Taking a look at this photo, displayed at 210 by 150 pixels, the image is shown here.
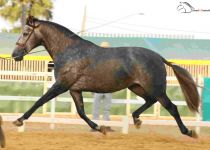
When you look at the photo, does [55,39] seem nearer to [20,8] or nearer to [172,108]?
[172,108]

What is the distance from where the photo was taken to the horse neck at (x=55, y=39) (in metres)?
10.1

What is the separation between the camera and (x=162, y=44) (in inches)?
979

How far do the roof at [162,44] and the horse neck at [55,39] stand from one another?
44.3 ft

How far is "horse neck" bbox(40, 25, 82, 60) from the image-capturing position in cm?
1009

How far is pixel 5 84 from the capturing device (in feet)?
56.2

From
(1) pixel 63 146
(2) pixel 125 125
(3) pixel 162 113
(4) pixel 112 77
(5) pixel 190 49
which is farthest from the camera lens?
(5) pixel 190 49

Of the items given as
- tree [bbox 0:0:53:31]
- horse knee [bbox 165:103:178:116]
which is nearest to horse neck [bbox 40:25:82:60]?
horse knee [bbox 165:103:178:116]

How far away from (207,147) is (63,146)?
2265mm

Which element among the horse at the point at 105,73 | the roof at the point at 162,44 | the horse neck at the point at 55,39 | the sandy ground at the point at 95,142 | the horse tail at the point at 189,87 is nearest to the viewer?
the sandy ground at the point at 95,142

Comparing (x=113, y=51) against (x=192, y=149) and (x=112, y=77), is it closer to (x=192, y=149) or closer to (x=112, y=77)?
(x=112, y=77)

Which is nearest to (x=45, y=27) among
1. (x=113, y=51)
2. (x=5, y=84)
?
(x=113, y=51)

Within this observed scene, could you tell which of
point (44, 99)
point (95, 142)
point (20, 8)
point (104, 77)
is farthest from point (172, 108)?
point (20, 8)

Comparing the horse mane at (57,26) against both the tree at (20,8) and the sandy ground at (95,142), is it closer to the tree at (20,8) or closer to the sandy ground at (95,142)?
the sandy ground at (95,142)

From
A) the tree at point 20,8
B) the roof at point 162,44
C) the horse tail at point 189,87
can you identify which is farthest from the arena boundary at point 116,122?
the tree at point 20,8
